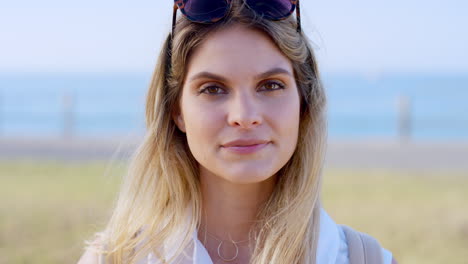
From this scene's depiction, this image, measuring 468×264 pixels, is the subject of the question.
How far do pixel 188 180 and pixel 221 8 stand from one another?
2.30 feet

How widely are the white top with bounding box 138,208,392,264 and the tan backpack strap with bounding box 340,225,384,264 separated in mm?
24

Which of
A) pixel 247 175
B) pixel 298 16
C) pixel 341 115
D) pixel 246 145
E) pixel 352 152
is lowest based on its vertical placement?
pixel 352 152

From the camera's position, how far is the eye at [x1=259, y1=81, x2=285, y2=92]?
241cm

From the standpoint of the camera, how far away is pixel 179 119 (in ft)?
8.93

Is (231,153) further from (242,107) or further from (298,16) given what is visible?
(298,16)

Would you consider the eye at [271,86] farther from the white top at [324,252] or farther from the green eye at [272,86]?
the white top at [324,252]

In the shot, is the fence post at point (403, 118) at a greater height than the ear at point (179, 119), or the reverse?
the ear at point (179, 119)

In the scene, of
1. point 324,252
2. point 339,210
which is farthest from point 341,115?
point 324,252

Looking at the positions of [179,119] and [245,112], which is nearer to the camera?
[245,112]

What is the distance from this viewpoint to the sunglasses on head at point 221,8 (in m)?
2.47

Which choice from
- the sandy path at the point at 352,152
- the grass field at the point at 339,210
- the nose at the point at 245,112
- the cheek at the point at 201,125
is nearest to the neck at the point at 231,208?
the cheek at the point at 201,125

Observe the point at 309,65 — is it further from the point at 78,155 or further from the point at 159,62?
the point at 78,155

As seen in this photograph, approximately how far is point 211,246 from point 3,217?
16.9 ft

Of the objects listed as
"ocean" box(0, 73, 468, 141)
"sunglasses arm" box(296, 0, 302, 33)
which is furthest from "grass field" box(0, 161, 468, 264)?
"ocean" box(0, 73, 468, 141)
